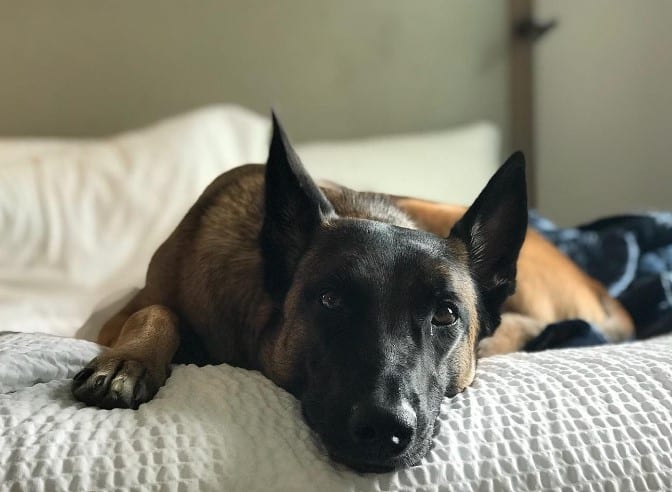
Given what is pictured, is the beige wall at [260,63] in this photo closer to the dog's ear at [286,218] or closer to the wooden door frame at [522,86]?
the wooden door frame at [522,86]

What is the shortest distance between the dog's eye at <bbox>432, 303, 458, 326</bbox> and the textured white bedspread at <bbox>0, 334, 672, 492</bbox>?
11cm

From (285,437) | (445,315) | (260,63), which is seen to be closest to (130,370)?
(285,437)

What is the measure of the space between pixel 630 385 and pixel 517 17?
2.35 m

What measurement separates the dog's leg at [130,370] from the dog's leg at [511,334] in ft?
2.28

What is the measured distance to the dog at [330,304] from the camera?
0.93m

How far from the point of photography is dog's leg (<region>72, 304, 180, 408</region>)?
96 cm

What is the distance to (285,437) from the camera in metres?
0.91

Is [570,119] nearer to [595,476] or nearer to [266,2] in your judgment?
[266,2]

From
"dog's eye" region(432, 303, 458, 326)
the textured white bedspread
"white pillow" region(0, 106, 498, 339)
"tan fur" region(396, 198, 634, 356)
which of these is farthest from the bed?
"white pillow" region(0, 106, 498, 339)

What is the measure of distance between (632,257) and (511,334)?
64 cm

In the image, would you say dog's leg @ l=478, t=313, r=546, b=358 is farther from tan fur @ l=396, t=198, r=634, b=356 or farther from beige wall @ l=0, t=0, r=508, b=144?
beige wall @ l=0, t=0, r=508, b=144

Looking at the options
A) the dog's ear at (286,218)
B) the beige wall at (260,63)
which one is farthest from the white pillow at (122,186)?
the dog's ear at (286,218)

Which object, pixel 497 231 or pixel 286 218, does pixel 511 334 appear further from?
pixel 286 218

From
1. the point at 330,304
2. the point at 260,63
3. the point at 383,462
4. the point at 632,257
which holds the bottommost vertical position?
the point at 632,257
